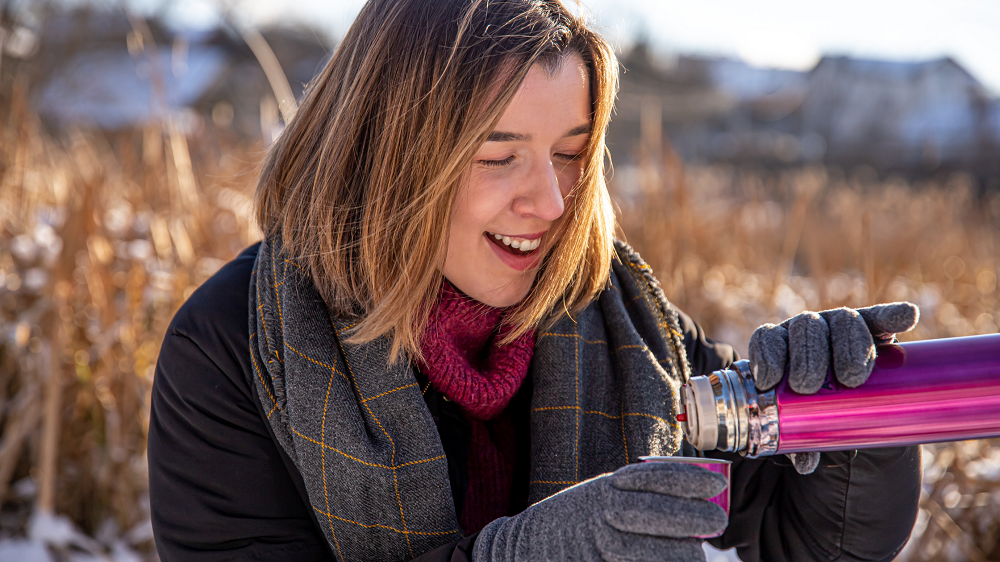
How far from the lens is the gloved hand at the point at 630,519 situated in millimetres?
805

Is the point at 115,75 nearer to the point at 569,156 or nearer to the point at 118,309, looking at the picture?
the point at 118,309

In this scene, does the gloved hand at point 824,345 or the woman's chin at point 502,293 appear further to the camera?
the woman's chin at point 502,293

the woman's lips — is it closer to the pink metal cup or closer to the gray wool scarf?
the gray wool scarf

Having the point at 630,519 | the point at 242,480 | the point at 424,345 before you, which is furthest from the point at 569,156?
the point at 242,480

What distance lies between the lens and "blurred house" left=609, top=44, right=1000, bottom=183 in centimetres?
1630

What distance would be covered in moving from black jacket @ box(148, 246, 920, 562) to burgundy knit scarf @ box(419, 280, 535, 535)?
0.28 feet

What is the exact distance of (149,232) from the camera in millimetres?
2707

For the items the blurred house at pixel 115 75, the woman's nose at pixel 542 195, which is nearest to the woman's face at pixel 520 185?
the woman's nose at pixel 542 195

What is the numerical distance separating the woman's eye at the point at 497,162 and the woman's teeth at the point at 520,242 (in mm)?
135

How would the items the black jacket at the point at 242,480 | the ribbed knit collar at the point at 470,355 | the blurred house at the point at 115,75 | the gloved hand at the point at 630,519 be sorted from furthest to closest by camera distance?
the blurred house at the point at 115,75
the ribbed knit collar at the point at 470,355
the black jacket at the point at 242,480
the gloved hand at the point at 630,519

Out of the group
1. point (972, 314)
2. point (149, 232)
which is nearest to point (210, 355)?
point (149, 232)

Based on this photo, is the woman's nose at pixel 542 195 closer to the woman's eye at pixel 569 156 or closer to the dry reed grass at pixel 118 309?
the woman's eye at pixel 569 156

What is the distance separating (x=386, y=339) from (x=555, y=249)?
0.37m

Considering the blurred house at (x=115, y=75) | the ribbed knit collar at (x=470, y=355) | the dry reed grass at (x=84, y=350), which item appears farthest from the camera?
the blurred house at (x=115, y=75)
